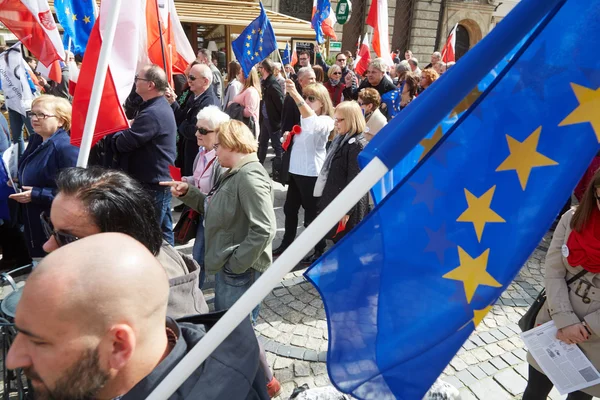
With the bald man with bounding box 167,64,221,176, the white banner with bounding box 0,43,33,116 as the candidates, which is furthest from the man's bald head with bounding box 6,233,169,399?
the white banner with bounding box 0,43,33,116

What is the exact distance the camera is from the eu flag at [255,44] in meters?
5.98

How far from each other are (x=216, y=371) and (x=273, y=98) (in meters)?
5.95

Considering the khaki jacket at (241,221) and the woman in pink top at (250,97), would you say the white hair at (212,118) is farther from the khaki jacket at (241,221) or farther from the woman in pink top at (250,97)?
the woman in pink top at (250,97)

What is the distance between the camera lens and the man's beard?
39.2 inches

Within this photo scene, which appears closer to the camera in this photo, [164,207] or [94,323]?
[94,323]

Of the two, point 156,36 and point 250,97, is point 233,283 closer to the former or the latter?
point 156,36

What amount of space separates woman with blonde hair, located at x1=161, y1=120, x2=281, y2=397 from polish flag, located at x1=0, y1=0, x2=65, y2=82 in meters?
2.04

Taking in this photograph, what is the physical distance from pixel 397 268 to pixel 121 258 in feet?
2.86

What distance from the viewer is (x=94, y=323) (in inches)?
→ 39.3

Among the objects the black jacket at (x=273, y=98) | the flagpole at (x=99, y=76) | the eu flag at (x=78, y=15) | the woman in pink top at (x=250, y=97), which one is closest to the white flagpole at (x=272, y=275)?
the flagpole at (x=99, y=76)

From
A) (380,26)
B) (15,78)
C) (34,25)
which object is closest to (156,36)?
(34,25)

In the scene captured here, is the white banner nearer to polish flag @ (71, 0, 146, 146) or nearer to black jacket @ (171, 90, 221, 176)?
black jacket @ (171, 90, 221, 176)

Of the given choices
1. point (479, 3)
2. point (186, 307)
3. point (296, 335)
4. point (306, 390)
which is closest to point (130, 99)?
point (296, 335)

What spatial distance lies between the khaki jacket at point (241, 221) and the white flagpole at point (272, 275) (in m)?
1.60
